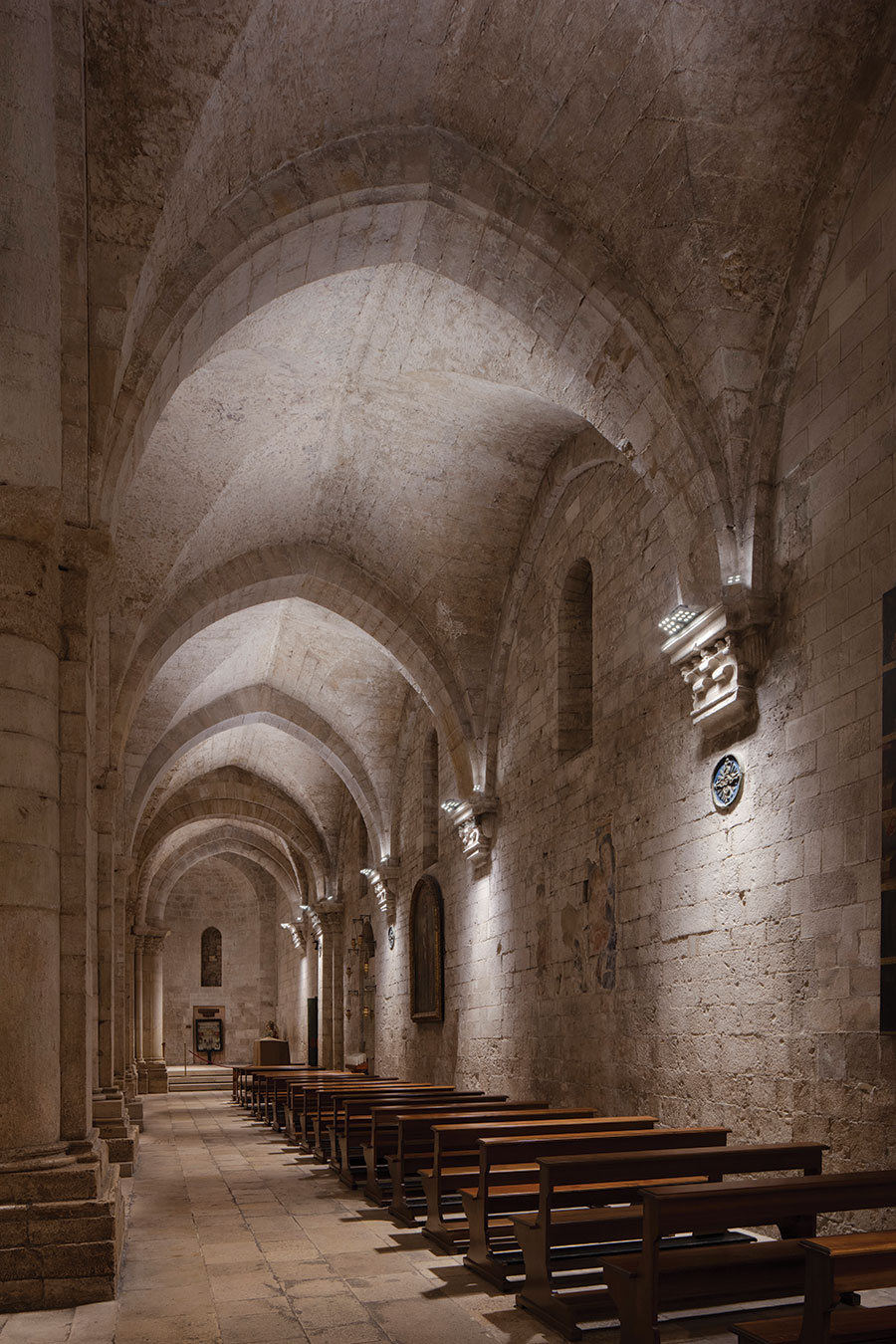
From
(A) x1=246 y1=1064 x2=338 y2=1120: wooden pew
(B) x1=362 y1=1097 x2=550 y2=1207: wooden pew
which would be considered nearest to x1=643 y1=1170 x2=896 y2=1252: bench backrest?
(B) x1=362 y1=1097 x2=550 y2=1207: wooden pew

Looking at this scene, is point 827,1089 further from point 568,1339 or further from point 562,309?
point 562,309

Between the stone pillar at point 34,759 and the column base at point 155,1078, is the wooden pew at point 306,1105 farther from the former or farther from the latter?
the column base at point 155,1078

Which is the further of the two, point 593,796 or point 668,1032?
point 593,796

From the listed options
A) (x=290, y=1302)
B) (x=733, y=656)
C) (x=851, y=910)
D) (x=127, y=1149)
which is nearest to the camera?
(x=290, y=1302)

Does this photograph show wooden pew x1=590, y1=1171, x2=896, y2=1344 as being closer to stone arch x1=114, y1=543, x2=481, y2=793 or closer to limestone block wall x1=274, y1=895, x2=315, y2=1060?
stone arch x1=114, y1=543, x2=481, y2=793

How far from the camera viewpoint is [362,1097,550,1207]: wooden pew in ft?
25.2

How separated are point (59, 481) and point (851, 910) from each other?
186 inches

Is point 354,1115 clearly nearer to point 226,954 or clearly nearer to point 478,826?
point 478,826

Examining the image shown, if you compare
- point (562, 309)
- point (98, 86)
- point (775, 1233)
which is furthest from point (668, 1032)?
point (98, 86)

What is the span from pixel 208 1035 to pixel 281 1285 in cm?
3214

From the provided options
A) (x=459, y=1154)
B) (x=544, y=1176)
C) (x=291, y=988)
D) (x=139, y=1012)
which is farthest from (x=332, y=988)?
(x=544, y=1176)

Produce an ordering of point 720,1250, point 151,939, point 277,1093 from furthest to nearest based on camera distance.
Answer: point 151,939 → point 277,1093 → point 720,1250

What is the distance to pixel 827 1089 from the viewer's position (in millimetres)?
6371

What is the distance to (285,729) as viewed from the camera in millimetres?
19812
